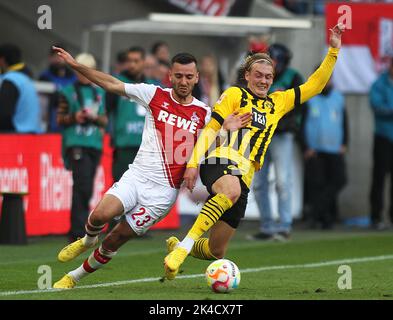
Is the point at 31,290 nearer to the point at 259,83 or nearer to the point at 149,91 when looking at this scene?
the point at 149,91

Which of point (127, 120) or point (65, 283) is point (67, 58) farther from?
point (127, 120)

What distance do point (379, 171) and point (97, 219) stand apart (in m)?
9.65

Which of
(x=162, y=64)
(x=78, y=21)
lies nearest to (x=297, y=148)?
(x=162, y=64)

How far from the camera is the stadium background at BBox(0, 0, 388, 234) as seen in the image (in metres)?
21.0

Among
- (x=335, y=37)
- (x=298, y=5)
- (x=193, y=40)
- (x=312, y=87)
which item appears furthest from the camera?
(x=298, y=5)

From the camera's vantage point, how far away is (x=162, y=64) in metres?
18.6

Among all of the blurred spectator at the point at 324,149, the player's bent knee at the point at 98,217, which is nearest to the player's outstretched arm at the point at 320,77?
the player's bent knee at the point at 98,217

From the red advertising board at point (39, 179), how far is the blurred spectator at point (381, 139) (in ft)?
15.1

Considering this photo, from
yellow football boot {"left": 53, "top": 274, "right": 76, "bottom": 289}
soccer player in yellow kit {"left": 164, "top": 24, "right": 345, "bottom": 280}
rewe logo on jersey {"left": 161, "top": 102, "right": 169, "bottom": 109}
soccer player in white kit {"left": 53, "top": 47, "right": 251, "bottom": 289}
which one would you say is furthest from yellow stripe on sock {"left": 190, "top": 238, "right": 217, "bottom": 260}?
rewe logo on jersey {"left": 161, "top": 102, "right": 169, "bottom": 109}

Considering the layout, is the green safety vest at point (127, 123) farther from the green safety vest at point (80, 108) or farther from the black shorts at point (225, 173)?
the black shorts at point (225, 173)

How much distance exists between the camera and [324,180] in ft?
64.7

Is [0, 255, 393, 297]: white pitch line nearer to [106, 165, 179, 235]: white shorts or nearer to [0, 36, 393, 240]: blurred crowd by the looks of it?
[106, 165, 179, 235]: white shorts

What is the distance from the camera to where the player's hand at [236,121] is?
36.2ft

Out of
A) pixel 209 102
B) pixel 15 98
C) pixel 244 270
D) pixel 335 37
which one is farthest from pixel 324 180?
pixel 335 37
